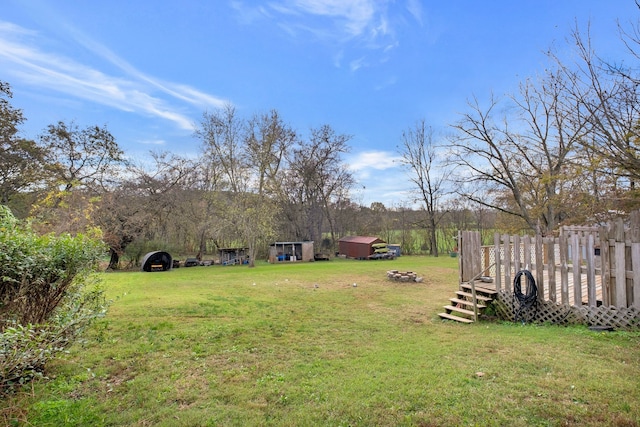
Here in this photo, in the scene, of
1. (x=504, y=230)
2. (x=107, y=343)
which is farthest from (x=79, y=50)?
(x=504, y=230)

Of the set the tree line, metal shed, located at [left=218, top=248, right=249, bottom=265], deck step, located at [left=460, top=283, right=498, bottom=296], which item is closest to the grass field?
deck step, located at [left=460, top=283, right=498, bottom=296]

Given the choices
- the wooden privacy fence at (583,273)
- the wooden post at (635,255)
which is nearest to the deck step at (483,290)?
the wooden privacy fence at (583,273)

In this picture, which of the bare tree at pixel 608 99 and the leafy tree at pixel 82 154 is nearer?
the bare tree at pixel 608 99

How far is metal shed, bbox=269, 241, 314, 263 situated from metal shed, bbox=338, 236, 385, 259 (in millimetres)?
3318

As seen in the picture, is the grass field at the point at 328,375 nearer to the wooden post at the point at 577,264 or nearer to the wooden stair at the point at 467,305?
the wooden stair at the point at 467,305

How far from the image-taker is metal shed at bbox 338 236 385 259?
25.3 metres

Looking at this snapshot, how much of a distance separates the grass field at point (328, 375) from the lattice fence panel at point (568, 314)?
54 cm

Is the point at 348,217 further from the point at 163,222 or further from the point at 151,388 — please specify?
the point at 151,388

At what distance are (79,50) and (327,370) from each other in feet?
36.2

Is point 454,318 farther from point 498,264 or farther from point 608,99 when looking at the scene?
point 608,99

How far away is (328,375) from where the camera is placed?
3658mm

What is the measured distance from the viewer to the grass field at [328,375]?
8.87 ft

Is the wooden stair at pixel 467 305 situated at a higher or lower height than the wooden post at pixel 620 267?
lower

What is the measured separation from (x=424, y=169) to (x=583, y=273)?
2498cm
